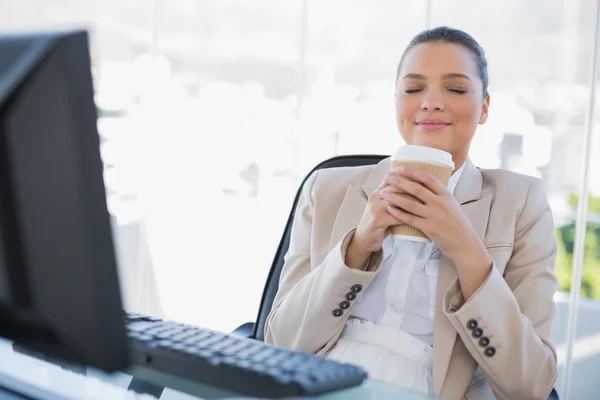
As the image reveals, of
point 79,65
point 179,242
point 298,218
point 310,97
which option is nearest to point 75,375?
point 79,65

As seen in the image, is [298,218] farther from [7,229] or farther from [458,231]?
[7,229]

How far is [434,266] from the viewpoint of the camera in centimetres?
140

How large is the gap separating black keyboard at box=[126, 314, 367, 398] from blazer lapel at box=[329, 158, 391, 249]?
658 millimetres

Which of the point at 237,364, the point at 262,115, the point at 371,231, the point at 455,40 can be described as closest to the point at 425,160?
the point at 371,231

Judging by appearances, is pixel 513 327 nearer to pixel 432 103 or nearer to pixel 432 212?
pixel 432 212

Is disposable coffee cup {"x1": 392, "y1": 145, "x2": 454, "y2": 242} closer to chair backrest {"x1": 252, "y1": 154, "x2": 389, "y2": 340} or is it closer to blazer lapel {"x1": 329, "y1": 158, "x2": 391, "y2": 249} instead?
blazer lapel {"x1": 329, "y1": 158, "x2": 391, "y2": 249}

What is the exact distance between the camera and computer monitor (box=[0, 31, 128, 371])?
562mm

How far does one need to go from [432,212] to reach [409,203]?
4cm

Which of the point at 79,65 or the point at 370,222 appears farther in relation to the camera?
the point at 370,222

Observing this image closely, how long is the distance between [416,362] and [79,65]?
0.95 meters

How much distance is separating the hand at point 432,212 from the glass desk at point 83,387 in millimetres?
376

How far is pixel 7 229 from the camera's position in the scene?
602 millimetres

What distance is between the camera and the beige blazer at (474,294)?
1.21 meters

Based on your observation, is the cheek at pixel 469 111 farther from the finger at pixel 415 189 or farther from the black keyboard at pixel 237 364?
the black keyboard at pixel 237 364
